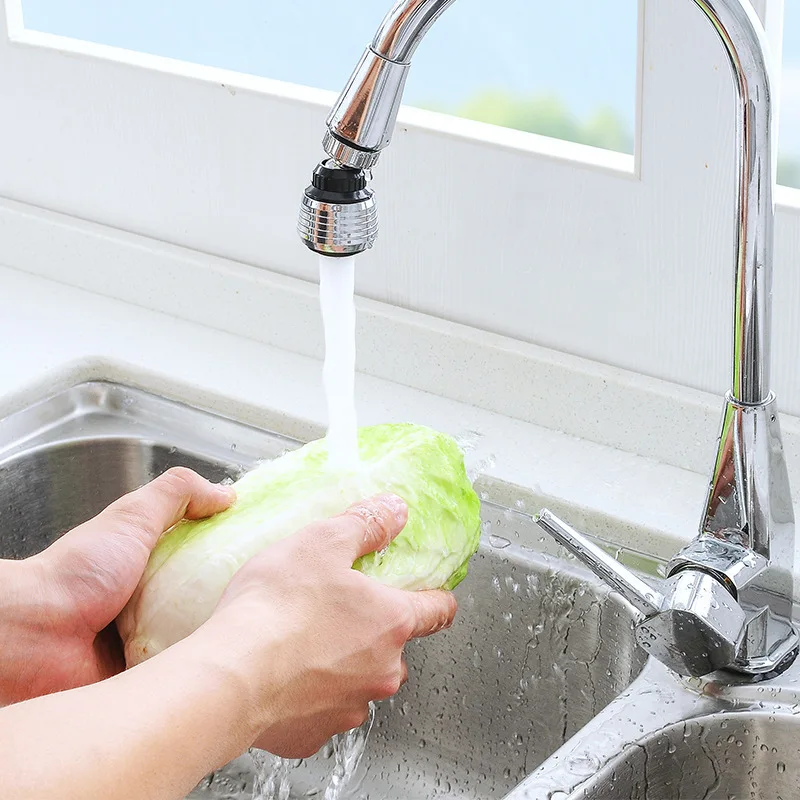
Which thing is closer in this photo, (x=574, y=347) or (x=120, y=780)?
(x=120, y=780)

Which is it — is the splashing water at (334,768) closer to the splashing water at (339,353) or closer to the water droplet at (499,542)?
the water droplet at (499,542)

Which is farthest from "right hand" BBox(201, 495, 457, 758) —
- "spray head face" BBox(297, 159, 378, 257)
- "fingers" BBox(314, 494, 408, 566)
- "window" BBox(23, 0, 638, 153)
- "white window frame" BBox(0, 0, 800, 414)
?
"window" BBox(23, 0, 638, 153)

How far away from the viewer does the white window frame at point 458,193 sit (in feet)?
3.73

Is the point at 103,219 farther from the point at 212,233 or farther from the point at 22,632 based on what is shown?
the point at 22,632

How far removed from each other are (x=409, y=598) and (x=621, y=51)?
23.0 inches

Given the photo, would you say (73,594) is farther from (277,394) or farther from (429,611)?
(277,394)

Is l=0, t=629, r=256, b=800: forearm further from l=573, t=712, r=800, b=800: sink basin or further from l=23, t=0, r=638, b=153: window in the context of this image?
l=23, t=0, r=638, b=153: window

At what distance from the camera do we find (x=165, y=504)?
39.0 inches

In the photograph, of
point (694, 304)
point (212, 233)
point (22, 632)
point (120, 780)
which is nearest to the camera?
point (120, 780)

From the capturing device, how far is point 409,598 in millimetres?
939

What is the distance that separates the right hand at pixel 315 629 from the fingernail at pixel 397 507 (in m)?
0.01

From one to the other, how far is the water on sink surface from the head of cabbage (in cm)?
10

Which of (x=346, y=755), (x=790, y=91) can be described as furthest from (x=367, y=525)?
(x=790, y=91)

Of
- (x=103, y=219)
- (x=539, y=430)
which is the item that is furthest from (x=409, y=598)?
(x=103, y=219)
